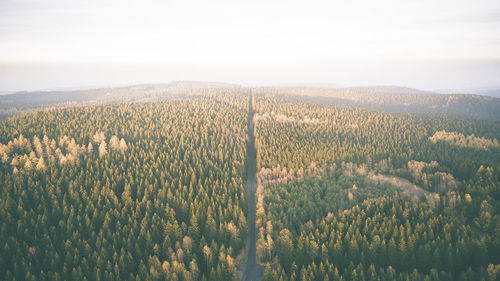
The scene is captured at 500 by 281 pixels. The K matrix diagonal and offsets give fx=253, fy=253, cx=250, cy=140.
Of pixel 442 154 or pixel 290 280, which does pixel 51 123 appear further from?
pixel 442 154

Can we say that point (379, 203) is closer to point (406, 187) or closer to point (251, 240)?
point (406, 187)

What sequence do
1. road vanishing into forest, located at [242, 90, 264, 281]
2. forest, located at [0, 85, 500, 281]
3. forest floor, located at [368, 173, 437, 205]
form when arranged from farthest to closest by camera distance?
forest floor, located at [368, 173, 437, 205] < road vanishing into forest, located at [242, 90, 264, 281] < forest, located at [0, 85, 500, 281]

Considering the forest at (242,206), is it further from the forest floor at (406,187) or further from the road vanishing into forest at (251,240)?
the road vanishing into forest at (251,240)

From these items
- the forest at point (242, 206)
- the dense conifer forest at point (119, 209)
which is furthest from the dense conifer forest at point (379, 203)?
the dense conifer forest at point (119, 209)

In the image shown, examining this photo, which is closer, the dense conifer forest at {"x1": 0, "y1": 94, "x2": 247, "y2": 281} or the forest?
the forest

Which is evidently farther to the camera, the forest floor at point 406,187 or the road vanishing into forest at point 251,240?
the forest floor at point 406,187

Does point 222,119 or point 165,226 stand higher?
point 222,119

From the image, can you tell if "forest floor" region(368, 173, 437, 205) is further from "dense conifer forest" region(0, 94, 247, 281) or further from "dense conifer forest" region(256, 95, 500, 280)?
"dense conifer forest" region(0, 94, 247, 281)

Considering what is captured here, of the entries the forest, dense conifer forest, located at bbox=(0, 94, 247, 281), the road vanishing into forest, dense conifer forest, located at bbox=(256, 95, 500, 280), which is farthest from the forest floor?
dense conifer forest, located at bbox=(0, 94, 247, 281)

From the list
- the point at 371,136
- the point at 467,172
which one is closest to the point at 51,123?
the point at 371,136
